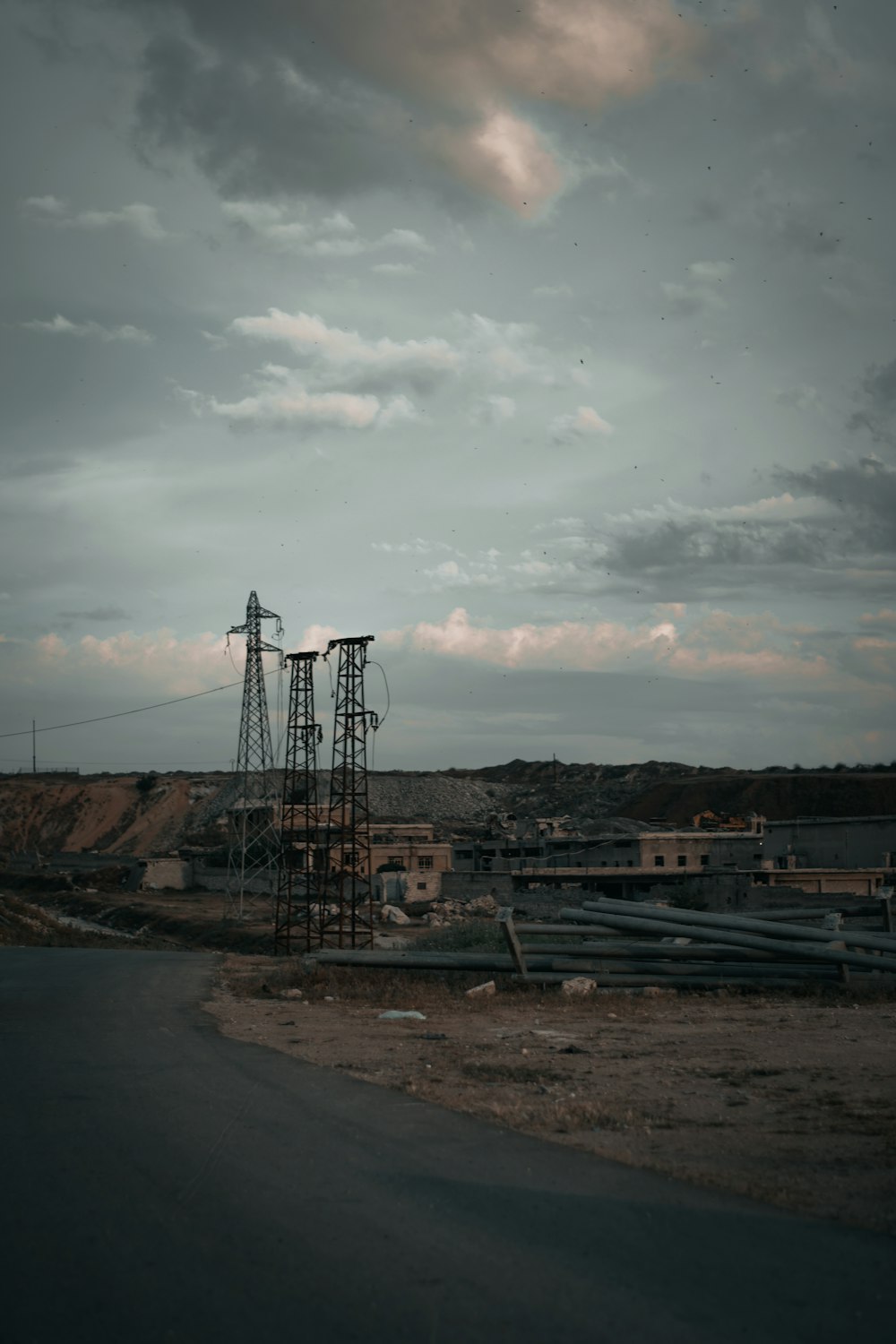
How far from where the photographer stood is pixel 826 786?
13625 cm

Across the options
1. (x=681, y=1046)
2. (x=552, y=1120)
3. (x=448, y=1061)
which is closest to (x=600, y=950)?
(x=681, y=1046)

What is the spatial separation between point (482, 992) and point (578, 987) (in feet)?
4.36

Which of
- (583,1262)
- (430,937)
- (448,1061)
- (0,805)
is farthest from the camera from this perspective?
(0,805)

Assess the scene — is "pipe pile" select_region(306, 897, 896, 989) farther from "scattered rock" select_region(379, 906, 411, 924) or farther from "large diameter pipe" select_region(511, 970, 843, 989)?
"scattered rock" select_region(379, 906, 411, 924)

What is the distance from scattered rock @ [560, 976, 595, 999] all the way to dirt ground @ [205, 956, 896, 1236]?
0.74 feet

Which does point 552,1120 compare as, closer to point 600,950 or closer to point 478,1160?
point 478,1160

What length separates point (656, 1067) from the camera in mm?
9930

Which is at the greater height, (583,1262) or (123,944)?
(583,1262)

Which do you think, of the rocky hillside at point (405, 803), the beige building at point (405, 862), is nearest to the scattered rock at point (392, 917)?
the beige building at point (405, 862)

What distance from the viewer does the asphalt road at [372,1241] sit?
14.6 ft

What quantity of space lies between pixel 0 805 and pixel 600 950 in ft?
486

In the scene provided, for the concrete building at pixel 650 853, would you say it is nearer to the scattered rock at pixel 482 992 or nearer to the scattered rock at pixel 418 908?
the scattered rock at pixel 418 908

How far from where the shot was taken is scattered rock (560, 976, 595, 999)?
14.6 metres

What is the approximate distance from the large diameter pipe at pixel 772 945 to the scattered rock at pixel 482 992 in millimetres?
1995
